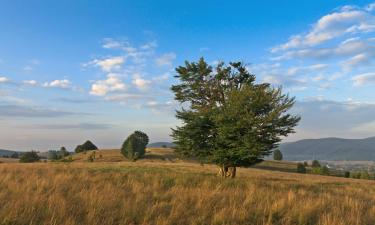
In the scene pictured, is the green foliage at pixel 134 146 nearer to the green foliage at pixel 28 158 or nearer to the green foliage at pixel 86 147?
the green foliage at pixel 28 158

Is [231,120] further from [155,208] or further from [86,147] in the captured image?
[86,147]

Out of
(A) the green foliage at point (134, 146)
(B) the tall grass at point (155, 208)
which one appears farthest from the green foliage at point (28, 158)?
(B) the tall grass at point (155, 208)

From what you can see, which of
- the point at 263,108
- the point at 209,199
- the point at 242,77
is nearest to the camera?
the point at 209,199

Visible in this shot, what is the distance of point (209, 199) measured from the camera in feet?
29.5

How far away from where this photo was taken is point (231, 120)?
31719mm

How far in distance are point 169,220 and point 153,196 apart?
236cm

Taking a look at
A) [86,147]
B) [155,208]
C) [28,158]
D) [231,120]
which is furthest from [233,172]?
[86,147]

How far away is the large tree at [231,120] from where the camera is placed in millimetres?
30453

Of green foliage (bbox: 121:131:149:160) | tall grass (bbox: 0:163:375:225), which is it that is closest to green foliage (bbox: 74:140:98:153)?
green foliage (bbox: 121:131:149:160)

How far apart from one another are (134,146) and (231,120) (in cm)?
7773

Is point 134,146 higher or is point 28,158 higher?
point 134,146

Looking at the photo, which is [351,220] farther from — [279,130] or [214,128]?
[214,128]

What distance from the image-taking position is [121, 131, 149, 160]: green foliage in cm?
10533

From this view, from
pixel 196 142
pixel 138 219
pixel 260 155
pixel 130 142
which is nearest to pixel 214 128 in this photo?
pixel 196 142
